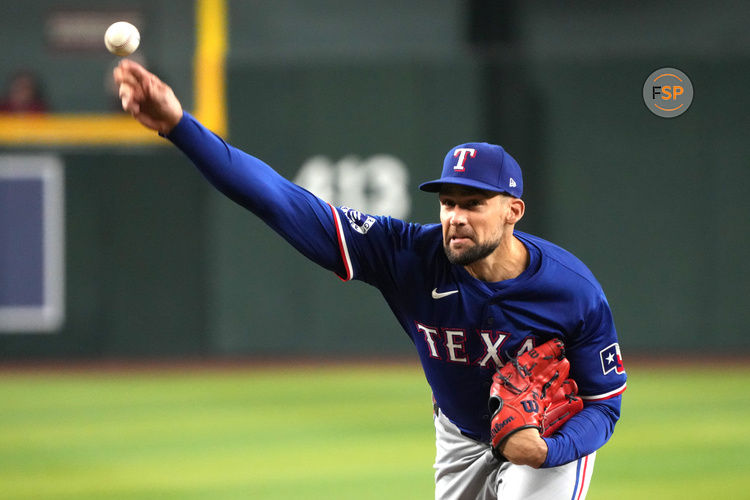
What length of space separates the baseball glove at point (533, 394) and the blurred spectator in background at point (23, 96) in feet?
35.2

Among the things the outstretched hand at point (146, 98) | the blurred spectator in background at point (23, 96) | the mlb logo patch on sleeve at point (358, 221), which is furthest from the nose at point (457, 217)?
the blurred spectator in background at point (23, 96)

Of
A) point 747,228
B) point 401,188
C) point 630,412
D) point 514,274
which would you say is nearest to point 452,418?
point 514,274

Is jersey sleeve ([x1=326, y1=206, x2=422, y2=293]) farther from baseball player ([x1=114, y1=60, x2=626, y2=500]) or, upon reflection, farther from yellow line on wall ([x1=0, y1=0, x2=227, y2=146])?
yellow line on wall ([x1=0, y1=0, x2=227, y2=146])

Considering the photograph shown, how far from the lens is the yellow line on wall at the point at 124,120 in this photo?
1298cm

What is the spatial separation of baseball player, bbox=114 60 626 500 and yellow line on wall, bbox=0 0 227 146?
29.9 feet

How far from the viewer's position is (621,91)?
1388 cm

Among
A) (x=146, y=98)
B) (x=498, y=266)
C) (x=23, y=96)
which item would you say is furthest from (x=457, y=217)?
(x=23, y=96)

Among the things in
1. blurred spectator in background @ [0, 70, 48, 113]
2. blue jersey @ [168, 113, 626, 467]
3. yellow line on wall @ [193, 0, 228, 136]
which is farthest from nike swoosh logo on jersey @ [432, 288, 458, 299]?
blurred spectator in background @ [0, 70, 48, 113]

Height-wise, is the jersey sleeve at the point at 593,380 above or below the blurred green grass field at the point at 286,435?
above

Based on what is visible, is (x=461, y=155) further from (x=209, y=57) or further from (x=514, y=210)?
(x=209, y=57)

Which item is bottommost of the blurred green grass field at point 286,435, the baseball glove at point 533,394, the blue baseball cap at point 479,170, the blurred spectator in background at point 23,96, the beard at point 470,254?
the blurred green grass field at point 286,435

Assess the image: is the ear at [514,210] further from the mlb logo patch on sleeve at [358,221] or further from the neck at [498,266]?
the mlb logo patch on sleeve at [358,221]

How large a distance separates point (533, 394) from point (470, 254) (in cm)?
55

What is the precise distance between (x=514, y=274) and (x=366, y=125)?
1002cm
